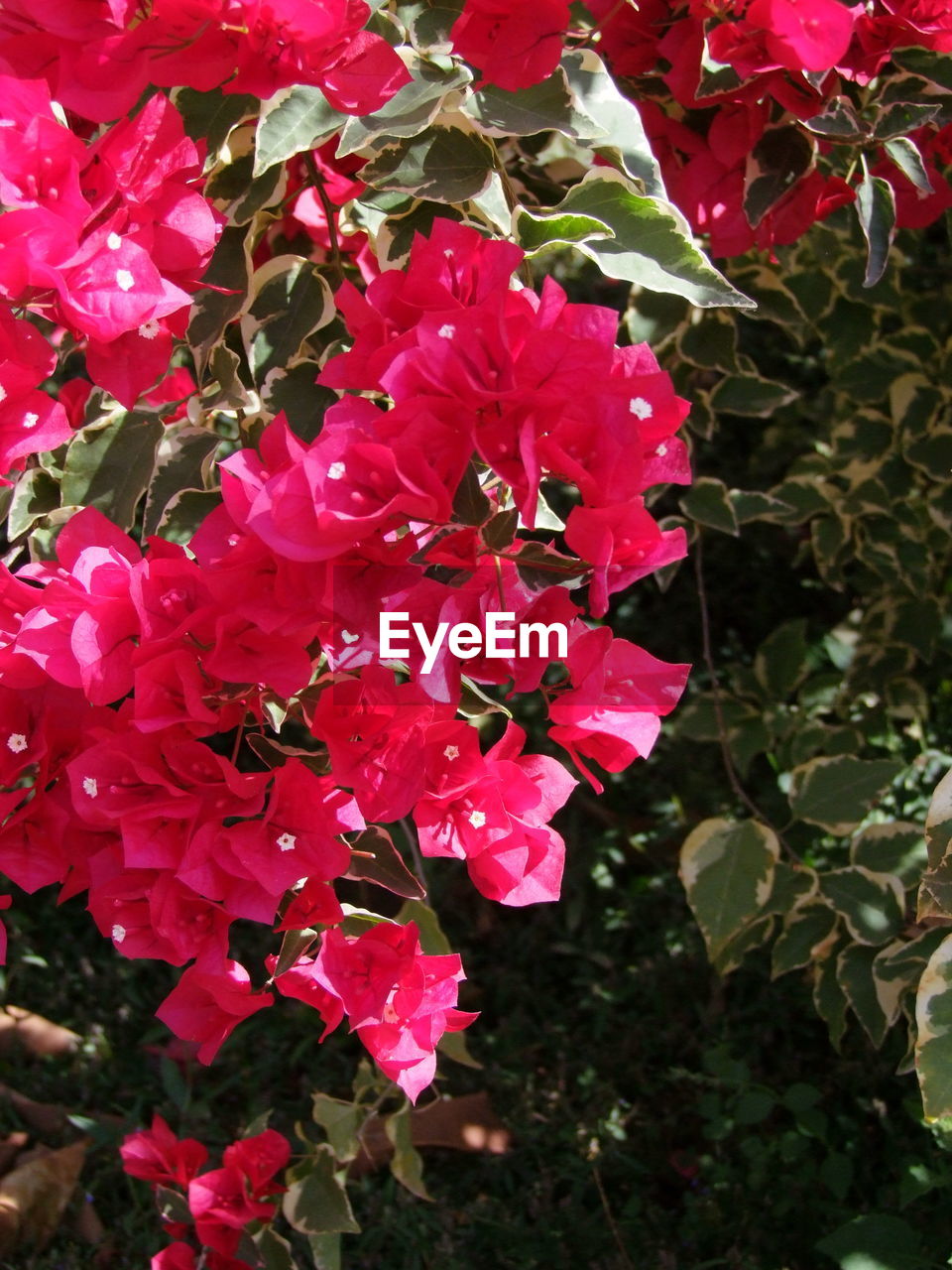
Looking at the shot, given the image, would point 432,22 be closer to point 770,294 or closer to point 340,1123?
point 770,294

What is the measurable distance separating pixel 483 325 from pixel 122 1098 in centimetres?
125

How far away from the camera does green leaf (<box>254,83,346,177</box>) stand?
74 cm

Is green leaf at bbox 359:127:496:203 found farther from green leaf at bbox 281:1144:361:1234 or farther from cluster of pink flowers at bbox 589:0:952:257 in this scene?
green leaf at bbox 281:1144:361:1234

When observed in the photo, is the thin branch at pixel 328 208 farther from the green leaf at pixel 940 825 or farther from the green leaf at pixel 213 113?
the green leaf at pixel 940 825

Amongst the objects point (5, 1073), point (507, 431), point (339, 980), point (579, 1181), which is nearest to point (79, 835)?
point (339, 980)

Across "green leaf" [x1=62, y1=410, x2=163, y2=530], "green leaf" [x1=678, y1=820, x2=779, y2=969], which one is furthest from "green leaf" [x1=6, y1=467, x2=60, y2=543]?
"green leaf" [x1=678, y1=820, x2=779, y2=969]

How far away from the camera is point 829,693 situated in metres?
1.71

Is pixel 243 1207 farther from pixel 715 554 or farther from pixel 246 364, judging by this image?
pixel 715 554

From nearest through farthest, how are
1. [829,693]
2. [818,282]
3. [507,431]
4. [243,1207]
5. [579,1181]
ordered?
1. [507,431]
2. [243,1207]
3. [579,1181]
4. [818,282]
5. [829,693]

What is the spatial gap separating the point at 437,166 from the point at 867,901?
0.73m

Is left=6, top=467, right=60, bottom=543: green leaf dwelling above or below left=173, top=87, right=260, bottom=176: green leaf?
below

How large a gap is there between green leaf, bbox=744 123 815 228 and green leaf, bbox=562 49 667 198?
0.47 ft

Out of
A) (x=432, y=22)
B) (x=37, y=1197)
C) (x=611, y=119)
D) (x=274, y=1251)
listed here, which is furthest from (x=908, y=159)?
(x=37, y=1197)

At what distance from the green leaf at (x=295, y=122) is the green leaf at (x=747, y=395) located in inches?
25.9
